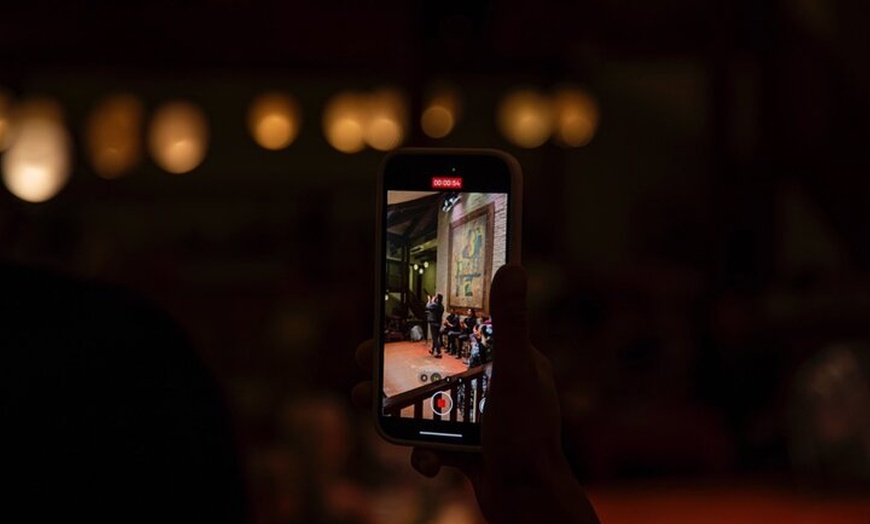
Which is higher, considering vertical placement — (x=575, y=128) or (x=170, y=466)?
(x=575, y=128)

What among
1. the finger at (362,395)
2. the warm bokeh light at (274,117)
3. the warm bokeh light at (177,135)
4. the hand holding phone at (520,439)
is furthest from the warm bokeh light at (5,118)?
the hand holding phone at (520,439)

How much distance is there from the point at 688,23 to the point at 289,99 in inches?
62.3

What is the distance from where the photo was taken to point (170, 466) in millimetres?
292

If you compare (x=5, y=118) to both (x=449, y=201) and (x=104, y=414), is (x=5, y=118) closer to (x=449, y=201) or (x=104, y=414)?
(x=449, y=201)

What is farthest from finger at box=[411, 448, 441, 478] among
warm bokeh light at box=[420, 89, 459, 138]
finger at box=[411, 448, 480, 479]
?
warm bokeh light at box=[420, 89, 459, 138]

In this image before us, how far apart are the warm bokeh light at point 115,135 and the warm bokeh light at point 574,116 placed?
1.63m

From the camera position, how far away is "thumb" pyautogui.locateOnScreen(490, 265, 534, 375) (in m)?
0.58

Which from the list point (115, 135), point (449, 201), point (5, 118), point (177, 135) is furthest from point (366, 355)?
point (5, 118)

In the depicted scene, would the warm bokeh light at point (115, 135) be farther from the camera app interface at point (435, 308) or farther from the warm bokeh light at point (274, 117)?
the camera app interface at point (435, 308)

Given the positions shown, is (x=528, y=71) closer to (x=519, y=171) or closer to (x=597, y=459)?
(x=597, y=459)

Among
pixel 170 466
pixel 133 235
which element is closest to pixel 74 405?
pixel 170 466

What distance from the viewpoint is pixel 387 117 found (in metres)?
3.48

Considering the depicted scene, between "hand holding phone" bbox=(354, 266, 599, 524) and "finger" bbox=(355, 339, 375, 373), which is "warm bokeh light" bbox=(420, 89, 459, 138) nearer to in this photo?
"finger" bbox=(355, 339, 375, 373)

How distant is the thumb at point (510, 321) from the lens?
58cm
